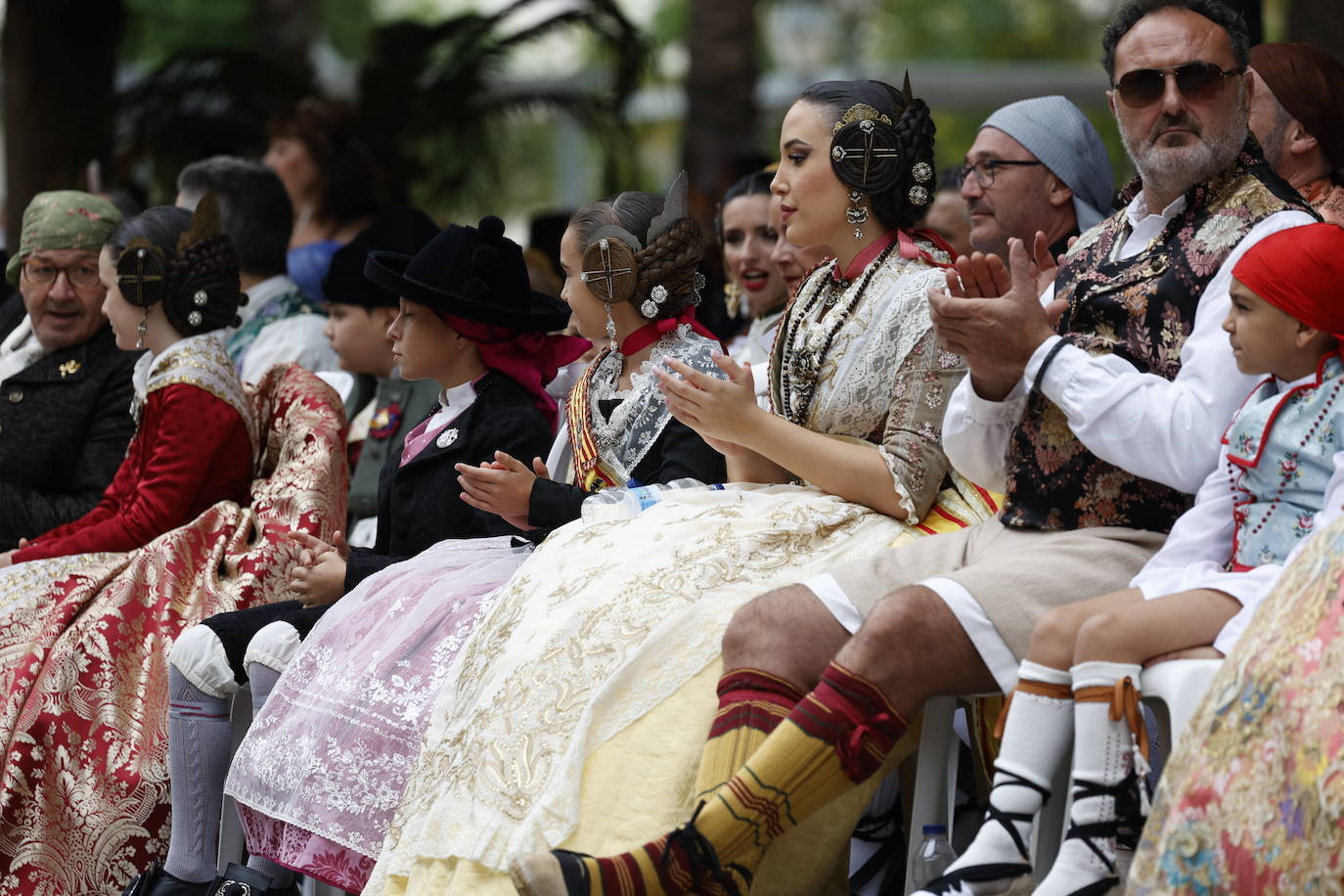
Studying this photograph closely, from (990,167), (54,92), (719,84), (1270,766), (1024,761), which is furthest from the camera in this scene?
(719,84)

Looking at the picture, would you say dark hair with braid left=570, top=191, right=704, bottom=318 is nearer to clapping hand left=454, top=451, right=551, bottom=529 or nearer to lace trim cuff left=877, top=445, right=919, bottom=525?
clapping hand left=454, top=451, right=551, bottom=529

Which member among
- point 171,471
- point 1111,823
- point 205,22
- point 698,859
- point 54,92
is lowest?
point 698,859

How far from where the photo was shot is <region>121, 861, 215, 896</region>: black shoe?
439 cm

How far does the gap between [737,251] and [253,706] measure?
102 inches

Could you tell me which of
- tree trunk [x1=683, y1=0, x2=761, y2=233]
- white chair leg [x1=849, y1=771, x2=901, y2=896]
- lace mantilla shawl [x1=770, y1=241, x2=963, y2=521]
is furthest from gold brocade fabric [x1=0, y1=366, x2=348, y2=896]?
tree trunk [x1=683, y1=0, x2=761, y2=233]

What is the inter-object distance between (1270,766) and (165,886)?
9.28ft

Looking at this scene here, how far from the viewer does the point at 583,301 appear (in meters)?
4.60

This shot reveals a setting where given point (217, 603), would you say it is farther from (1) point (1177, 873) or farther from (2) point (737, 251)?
(1) point (1177, 873)

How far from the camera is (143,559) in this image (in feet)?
16.7

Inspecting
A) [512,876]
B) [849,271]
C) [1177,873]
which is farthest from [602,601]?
[1177,873]

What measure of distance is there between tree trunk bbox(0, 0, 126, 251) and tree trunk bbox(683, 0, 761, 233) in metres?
3.45

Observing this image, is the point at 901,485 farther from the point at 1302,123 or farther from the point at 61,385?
the point at 61,385

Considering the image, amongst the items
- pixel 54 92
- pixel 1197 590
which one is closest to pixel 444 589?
pixel 1197 590

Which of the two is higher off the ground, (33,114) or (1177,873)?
(33,114)
